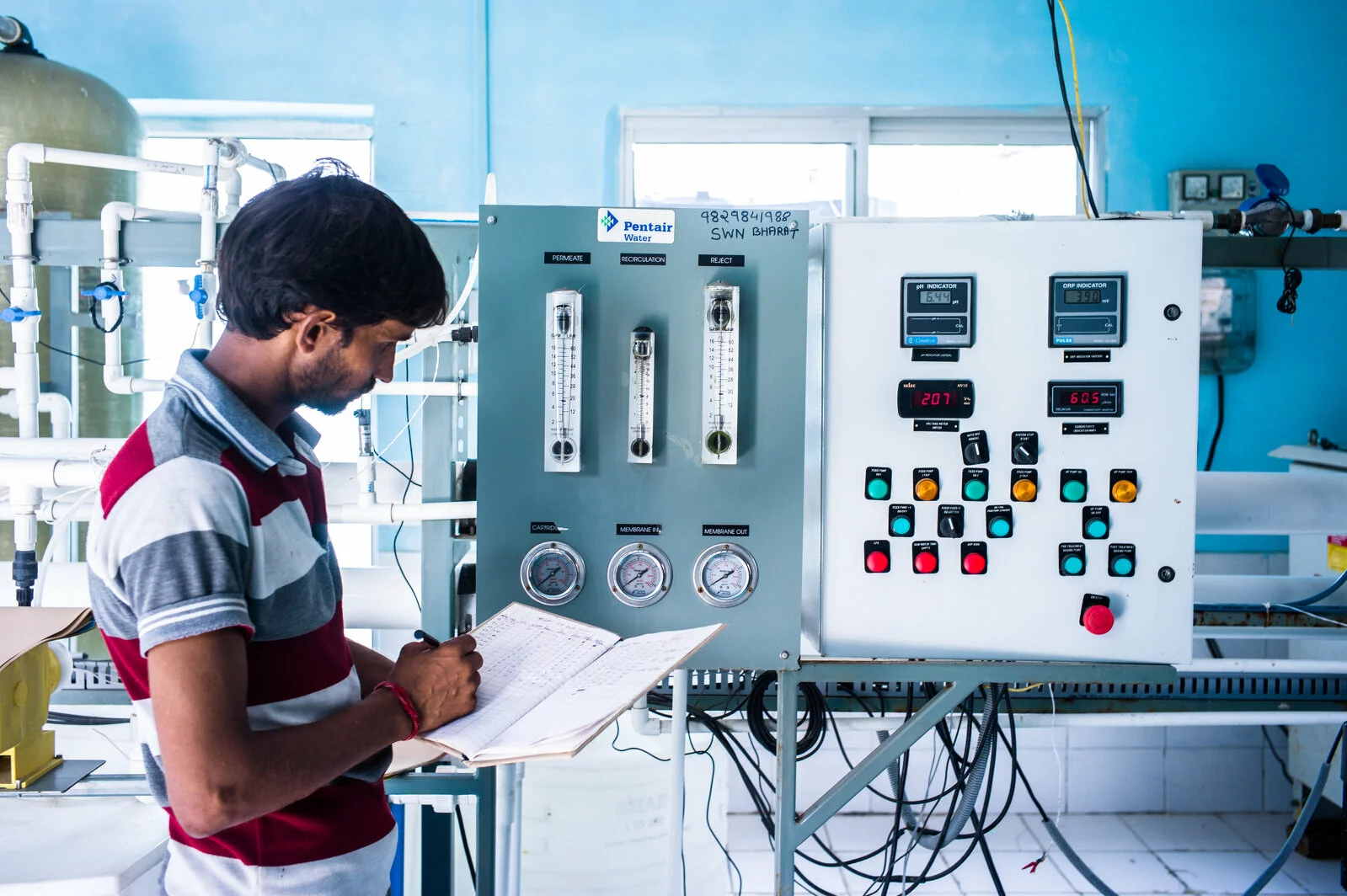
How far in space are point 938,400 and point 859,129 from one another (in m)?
2.05

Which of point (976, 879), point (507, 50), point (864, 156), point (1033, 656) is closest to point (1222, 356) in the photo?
point (864, 156)

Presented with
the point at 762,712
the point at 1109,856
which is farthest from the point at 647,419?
the point at 1109,856

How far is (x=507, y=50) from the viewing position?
10.00 feet

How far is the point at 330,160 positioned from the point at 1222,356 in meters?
3.06

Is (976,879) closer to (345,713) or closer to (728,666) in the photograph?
(728,666)

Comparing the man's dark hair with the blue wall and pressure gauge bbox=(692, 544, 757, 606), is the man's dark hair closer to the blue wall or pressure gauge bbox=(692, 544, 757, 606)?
pressure gauge bbox=(692, 544, 757, 606)

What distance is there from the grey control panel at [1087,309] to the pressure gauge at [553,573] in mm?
849

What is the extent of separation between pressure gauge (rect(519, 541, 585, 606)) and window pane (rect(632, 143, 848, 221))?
2.05 meters

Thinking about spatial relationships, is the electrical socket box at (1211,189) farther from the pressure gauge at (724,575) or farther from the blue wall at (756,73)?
the pressure gauge at (724,575)

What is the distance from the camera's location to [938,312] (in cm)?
140

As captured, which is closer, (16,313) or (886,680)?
(886,680)

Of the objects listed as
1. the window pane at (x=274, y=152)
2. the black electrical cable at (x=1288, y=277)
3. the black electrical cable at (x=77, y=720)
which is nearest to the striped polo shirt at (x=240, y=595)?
the black electrical cable at (x=77, y=720)

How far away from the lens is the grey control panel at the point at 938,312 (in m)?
1.39

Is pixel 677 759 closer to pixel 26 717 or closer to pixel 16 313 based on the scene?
pixel 26 717
